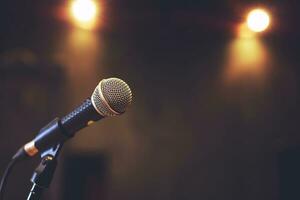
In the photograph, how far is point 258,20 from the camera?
150 centimetres

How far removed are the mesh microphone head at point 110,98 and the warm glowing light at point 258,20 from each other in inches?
40.4

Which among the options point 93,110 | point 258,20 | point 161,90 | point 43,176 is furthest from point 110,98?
point 258,20

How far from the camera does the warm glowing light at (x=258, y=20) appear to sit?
1.49 meters

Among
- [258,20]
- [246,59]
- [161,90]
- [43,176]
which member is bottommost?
[43,176]

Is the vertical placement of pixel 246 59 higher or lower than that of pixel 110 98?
higher

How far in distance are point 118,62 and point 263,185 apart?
0.67m

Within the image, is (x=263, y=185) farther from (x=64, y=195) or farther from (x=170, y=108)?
(x=64, y=195)

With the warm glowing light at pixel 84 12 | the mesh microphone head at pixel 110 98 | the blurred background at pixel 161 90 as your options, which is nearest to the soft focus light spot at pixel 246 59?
the blurred background at pixel 161 90

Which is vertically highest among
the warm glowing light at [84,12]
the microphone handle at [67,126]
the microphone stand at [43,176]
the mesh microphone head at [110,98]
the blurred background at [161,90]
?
the warm glowing light at [84,12]

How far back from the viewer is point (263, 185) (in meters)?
1.44

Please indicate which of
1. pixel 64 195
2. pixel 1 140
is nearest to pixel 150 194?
pixel 64 195

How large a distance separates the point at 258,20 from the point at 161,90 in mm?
434

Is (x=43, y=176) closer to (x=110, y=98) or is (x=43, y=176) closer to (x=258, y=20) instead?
(x=110, y=98)

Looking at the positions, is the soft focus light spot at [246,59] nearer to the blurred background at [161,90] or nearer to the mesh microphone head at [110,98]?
the blurred background at [161,90]
